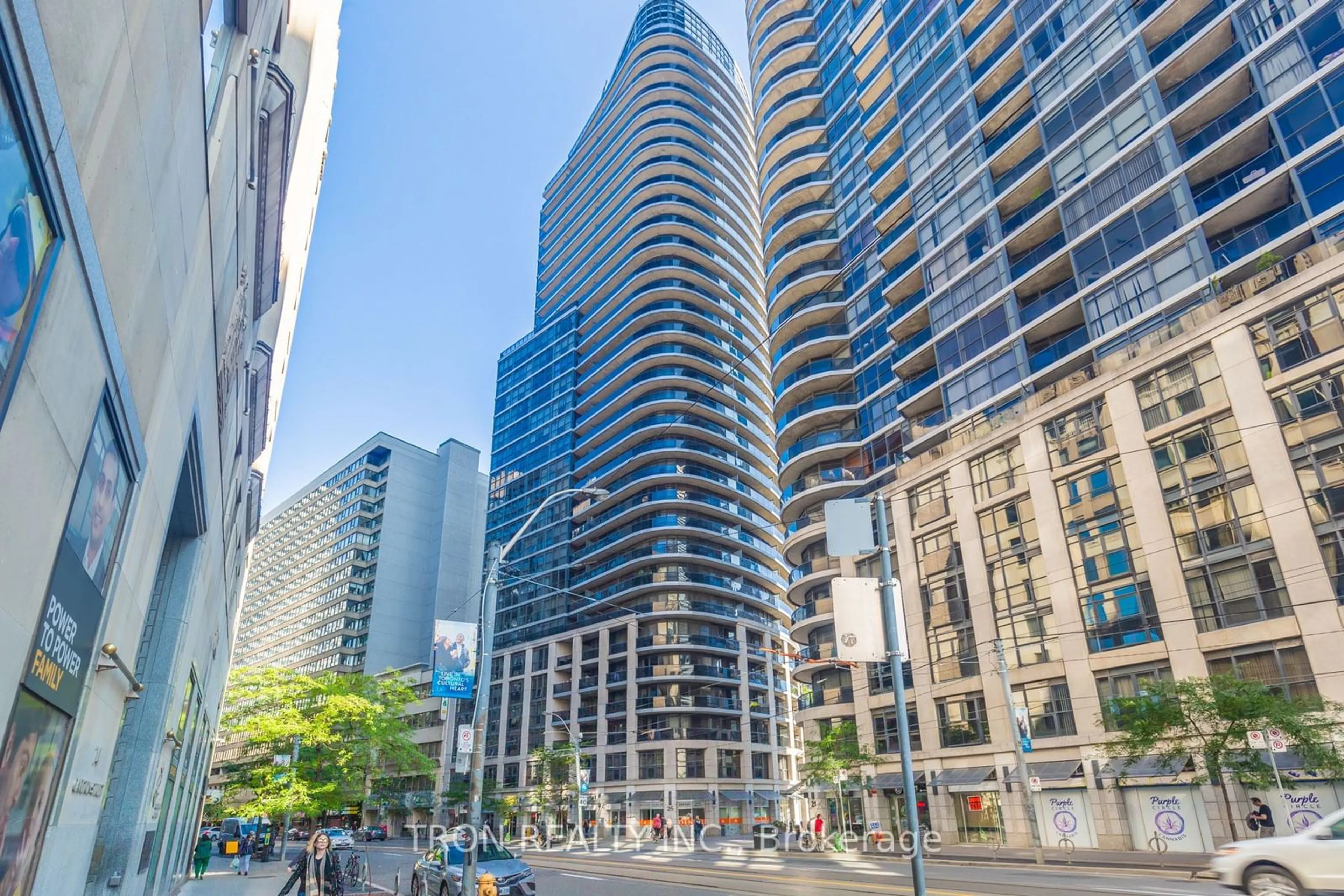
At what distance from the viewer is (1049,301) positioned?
135ft

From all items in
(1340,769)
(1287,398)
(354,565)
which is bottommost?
(1340,769)

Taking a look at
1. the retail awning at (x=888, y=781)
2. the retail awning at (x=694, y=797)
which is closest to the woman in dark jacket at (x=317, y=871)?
the retail awning at (x=888, y=781)

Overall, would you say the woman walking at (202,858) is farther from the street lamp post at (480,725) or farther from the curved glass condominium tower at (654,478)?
the curved glass condominium tower at (654,478)

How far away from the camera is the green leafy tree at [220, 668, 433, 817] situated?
34125mm

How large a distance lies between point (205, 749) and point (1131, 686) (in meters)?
39.1

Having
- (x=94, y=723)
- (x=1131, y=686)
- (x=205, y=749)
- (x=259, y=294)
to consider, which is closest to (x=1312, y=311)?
(x=1131, y=686)

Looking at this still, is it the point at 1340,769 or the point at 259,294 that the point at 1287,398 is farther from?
the point at 259,294

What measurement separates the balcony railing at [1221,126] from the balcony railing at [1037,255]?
22.1 feet

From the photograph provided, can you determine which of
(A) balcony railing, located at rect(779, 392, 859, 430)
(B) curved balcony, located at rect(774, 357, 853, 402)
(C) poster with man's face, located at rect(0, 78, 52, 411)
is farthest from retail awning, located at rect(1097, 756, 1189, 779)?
(C) poster with man's face, located at rect(0, 78, 52, 411)

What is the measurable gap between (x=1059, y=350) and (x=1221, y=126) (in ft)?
39.3

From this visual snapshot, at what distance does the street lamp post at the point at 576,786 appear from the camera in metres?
58.2

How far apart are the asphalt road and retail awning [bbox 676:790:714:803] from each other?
37.0m

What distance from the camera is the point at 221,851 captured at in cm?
5072

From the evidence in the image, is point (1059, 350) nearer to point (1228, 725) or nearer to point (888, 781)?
point (1228, 725)
